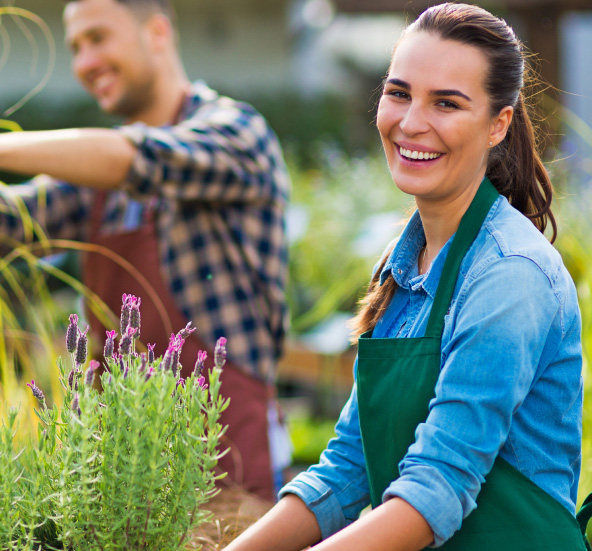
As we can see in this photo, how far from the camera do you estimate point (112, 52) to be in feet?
7.34

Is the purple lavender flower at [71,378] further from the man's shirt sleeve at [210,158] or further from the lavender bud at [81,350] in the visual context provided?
the man's shirt sleeve at [210,158]

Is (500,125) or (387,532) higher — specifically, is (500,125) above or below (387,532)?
above

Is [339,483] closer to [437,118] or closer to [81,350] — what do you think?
[81,350]

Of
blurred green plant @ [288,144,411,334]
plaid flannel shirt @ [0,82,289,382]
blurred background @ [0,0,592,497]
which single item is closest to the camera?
plaid flannel shirt @ [0,82,289,382]

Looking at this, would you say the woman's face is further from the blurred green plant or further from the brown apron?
the blurred green plant

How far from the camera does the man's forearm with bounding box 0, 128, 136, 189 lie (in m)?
1.57

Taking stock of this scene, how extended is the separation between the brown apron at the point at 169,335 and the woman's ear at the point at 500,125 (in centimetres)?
120

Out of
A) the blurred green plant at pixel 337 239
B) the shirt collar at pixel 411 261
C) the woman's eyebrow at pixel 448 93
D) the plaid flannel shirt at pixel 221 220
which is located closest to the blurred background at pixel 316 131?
the blurred green plant at pixel 337 239

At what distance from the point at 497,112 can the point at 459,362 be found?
0.38 m

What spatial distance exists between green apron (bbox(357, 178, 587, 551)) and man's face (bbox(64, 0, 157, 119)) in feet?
4.76

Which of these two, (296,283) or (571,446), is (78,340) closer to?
(571,446)

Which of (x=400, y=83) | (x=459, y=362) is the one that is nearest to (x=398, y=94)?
(x=400, y=83)

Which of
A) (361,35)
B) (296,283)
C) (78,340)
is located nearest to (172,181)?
(78,340)

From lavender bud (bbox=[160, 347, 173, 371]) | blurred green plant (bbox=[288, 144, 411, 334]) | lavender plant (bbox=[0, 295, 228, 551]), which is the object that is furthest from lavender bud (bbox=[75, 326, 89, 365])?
blurred green plant (bbox=[288, 144, 411, 334])
